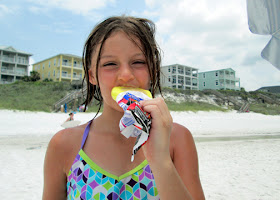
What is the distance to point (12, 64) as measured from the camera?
184 feet

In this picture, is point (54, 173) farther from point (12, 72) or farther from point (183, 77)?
point (183, 77)

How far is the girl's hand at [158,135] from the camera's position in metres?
1.02

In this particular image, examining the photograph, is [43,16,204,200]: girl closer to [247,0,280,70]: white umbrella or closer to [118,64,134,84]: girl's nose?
[118,64,134,84]: girl's nose

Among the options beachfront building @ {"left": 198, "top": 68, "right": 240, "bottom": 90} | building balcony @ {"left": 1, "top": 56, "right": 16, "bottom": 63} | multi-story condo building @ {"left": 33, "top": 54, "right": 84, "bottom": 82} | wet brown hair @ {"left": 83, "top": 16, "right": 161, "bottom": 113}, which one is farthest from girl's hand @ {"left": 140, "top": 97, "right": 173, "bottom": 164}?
beachfront building @ {"left": 198, "top": 68, "right": 240, "bottom": 90}

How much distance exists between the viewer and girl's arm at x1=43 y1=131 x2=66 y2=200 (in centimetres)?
132

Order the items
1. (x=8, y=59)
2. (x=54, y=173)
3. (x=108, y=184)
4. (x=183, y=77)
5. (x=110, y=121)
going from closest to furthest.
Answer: (x=108, y=184), (x=54, y=173), (x=110, y=121), (x=8, y=59), (x=183, y=77)

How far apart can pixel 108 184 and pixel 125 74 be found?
65 centimetres

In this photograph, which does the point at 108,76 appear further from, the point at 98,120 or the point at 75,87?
the point at 75,87

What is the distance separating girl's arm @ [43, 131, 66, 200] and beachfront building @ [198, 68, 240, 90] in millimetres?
74761

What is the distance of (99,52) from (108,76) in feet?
0.59

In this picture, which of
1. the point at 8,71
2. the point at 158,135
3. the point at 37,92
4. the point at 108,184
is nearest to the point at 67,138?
the point at 108,184

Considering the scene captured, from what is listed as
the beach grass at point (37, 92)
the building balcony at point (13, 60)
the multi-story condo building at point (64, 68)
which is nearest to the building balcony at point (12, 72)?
the building balcony at point (13, 60)

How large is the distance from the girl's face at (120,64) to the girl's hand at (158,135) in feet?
1.00

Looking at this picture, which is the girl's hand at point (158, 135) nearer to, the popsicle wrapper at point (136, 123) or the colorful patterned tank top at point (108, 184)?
the popsicle wrapper at point (136, 123)
